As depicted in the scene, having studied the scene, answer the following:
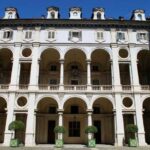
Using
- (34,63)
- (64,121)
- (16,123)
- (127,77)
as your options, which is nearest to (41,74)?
(34,63)

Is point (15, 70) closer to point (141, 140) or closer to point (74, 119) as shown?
point (74, 119)

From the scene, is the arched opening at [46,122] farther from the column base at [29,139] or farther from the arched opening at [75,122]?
the column base at [29,139]

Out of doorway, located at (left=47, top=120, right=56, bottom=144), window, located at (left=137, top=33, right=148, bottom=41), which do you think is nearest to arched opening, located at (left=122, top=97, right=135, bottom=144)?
window, located at (left=137, top=33, right=148, bottom=41)

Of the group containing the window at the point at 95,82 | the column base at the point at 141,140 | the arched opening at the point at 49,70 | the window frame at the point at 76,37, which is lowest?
the column base at the point at 141,140

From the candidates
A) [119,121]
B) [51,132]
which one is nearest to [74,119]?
[51,132]

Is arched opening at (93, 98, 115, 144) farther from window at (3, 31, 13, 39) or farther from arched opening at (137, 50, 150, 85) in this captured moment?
window at (3, 31, 13, 39)

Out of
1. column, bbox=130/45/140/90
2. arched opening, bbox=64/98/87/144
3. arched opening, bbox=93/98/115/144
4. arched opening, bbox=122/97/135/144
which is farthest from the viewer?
arched opening, bbox=93/98/115/144

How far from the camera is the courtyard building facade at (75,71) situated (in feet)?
97.5

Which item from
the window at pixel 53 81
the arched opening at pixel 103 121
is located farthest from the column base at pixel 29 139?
the arched opening at pixel 103 121

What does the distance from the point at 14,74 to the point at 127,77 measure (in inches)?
647

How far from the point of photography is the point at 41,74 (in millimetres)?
35000

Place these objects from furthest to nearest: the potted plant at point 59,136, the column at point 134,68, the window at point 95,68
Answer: the window at point 95,68 < the column at point 134,68 < the potted plant at point 59,136

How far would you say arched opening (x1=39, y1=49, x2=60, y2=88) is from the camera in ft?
114

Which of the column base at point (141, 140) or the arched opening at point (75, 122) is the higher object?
the arched opening at point (75, 122)
